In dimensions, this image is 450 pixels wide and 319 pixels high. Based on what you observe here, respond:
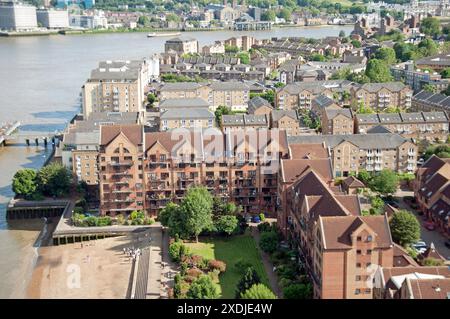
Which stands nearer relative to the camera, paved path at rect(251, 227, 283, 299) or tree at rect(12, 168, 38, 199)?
paved path at rect(251, 227, 283, 299)

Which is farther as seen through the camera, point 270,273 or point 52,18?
point 52,18

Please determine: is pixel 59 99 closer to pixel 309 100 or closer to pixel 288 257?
pixel 309 100

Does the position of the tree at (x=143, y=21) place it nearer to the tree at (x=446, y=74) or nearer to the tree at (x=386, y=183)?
the tree at (x=446, y=74)

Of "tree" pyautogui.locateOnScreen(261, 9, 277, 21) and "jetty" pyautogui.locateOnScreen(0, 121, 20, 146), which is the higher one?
"tree" pyautogui.locateOnScreen(261, 9, 277, 21)

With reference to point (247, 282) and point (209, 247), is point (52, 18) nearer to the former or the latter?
point (209, 247)

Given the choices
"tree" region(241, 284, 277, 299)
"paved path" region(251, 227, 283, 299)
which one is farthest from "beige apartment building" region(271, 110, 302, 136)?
"tree" region(241, 284, 277, 299)

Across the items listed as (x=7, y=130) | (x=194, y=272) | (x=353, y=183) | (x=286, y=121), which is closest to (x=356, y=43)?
(x=286, y=121)

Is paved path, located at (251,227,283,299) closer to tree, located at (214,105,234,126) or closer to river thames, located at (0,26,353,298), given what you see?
river thames, located at (0,26,353,298)
